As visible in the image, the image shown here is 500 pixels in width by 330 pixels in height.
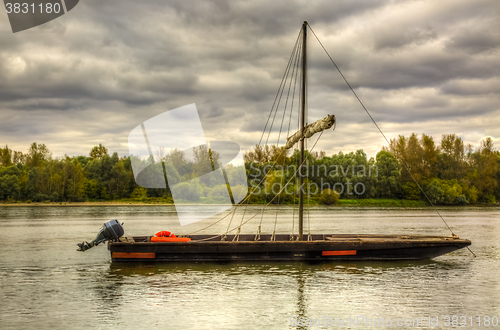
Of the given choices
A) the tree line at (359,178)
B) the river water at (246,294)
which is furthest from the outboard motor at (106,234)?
the tree line at (359,178)

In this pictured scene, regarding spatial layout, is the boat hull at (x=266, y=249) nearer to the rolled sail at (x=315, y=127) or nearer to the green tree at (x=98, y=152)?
the rolled sail at (x=315, y=127)

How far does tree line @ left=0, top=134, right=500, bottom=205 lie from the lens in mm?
83562

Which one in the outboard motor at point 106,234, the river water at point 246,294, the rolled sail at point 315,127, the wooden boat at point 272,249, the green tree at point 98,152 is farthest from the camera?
the green tree at point 98,152

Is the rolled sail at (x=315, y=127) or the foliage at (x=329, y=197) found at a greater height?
the rolled sail at (x=315, y=127)

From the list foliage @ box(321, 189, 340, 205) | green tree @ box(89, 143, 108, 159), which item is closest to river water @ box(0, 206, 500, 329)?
foliage @ box(321, 189, 340, 205)

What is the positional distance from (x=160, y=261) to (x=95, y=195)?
76.8 m

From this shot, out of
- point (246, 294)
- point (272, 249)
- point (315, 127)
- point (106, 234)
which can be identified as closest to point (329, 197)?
point (315, 127)

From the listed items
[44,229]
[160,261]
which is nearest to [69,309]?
[160,261]

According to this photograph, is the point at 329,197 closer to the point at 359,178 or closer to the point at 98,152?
the point at 359,178

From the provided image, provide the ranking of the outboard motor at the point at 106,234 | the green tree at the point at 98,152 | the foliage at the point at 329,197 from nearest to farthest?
the outboard motor at the point at 106,234
the foliage at the point at 329,197
the green tree at the point at 98,152

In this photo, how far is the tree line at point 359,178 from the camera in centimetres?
8356

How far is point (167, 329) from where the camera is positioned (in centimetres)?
1167

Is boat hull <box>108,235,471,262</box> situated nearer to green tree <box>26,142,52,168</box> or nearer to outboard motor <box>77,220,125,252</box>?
outboard motor <box>77,220,125,252</box>

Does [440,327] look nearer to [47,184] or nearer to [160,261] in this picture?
[160,261]
